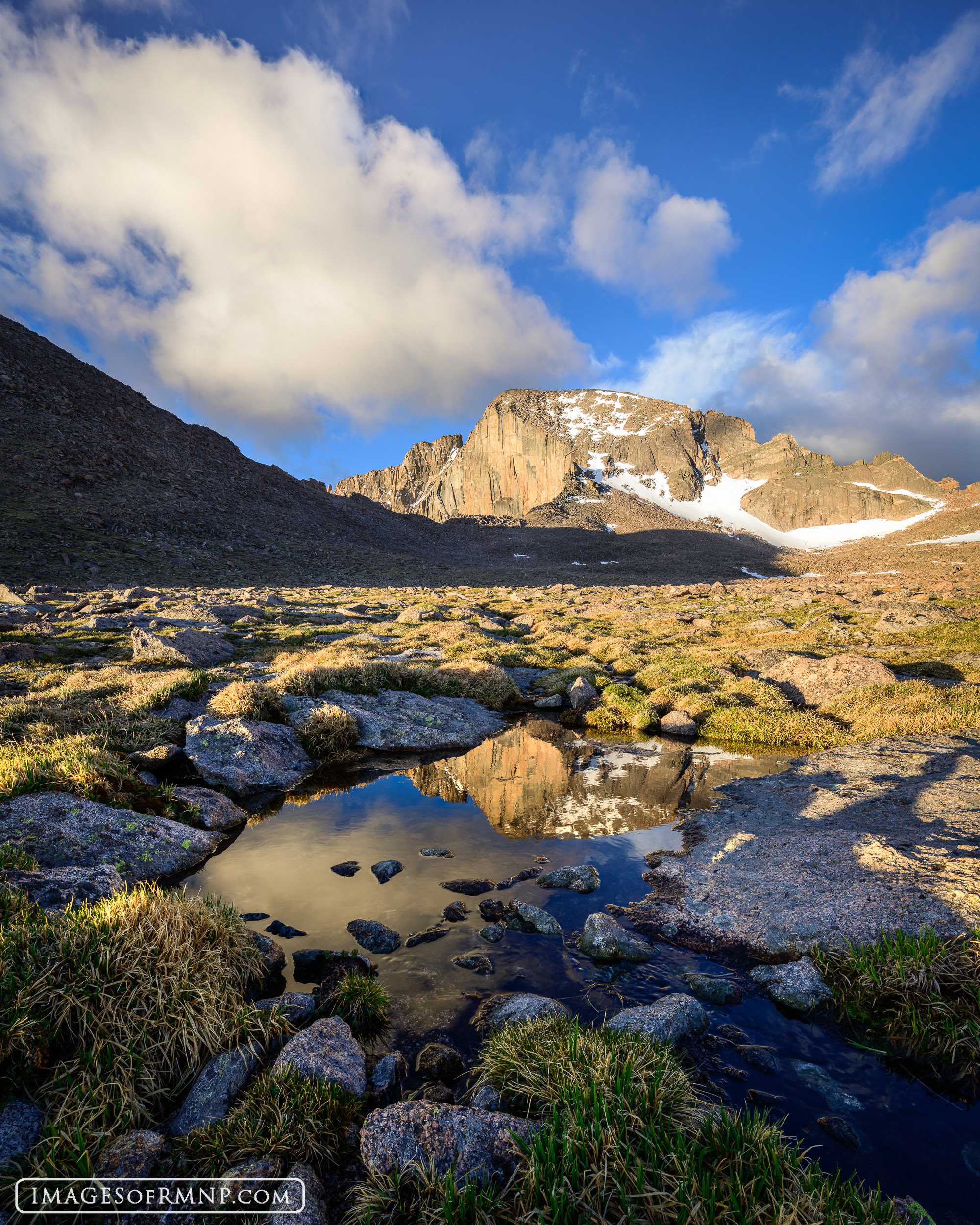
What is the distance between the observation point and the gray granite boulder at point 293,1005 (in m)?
5.63

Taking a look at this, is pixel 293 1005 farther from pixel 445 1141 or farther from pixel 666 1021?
pixel 666 1021

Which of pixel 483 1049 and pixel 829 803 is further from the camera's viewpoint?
pixel 829 803

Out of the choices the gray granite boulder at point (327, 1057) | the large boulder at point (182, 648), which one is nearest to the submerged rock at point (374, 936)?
the gray granite boulder at point (327, 1057)

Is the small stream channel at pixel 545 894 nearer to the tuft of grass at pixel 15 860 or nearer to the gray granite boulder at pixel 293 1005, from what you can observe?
the gray granite boulder at pixel 293 1005

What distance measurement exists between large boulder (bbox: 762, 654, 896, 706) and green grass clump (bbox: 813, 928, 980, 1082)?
42.8ft

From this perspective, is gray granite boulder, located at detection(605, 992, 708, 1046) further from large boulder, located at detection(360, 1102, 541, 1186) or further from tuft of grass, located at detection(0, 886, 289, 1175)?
tuft of grass, located at detection(0, 886, 289, 1175)

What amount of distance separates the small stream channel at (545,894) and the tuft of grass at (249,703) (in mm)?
2959

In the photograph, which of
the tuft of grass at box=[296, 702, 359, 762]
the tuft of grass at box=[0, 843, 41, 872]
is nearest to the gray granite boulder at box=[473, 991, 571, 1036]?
the tuft of grass at box=[0, 843, 41, 872]

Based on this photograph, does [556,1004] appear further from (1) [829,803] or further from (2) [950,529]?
(2) [950,529]

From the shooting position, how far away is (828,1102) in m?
4.96

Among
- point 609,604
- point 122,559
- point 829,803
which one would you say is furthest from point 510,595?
point 829,803

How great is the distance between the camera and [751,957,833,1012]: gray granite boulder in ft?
20.1

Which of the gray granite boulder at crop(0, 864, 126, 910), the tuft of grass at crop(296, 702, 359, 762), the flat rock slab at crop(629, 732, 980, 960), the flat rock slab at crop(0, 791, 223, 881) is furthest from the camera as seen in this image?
the tuft of grass at crop(296, 702, 359, 762)

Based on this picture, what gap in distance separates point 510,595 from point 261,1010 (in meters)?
56.9
